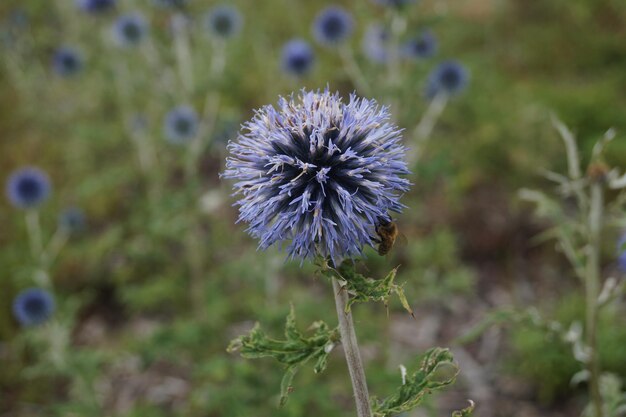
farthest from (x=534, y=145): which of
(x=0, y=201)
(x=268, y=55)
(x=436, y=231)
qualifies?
(x=0, y=201)

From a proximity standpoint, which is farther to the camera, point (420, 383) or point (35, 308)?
point (35, 308)

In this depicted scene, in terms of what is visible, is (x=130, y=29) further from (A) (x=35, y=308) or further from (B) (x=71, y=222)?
(A) (x=35, y=308)

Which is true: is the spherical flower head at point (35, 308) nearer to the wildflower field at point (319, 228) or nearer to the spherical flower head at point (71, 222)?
the wildflower field at point (319, 228)

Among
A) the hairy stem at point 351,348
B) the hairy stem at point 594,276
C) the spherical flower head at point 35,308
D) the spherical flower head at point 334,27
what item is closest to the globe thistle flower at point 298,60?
the spherical flower head at point 334,27

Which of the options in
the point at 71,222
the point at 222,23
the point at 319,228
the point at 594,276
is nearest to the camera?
the point at 319,228

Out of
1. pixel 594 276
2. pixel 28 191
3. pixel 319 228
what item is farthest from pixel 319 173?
pixel 28 191

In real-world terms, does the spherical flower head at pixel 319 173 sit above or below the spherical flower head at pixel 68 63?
below

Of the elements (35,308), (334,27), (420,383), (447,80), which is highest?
(334,27)
